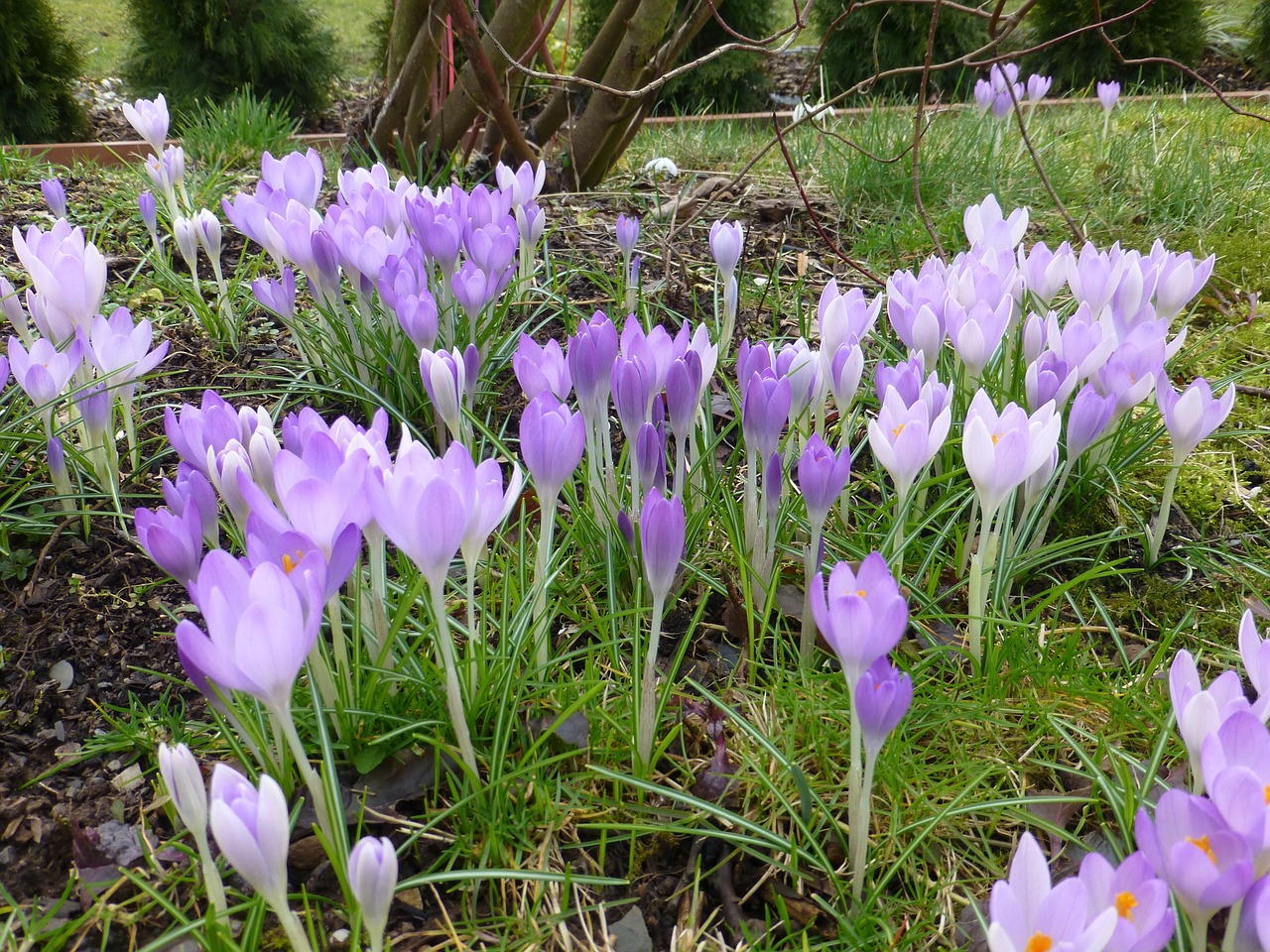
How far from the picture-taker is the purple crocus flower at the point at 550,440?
1.29 meters

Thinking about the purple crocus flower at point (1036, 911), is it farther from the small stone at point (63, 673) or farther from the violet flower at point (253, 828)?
the small stone at point (63, 673)

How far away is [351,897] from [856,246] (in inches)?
117

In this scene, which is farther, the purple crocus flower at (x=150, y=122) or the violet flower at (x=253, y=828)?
the purple crocus flower at (x=150, y=122)

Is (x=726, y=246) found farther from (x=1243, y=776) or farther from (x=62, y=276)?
(x=1243, y=776)

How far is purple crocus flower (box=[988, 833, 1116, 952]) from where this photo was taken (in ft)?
2.72

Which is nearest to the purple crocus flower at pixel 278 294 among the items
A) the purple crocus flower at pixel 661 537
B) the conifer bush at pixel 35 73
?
the purple crocus flower at pixel 661 537

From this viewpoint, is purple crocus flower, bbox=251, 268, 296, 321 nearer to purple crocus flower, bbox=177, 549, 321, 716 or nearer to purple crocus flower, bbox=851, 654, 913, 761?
purple crocus flower, bbox=177, 549, 321, 716

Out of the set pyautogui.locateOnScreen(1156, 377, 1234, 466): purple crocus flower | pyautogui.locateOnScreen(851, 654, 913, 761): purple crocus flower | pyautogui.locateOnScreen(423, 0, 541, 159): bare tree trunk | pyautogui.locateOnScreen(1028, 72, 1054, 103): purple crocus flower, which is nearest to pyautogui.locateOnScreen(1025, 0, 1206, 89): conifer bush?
pyautogui.locateOnScreen(1028, 72, 1054, 103): purple crocus flower

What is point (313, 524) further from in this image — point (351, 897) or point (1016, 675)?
point (1016, 675)

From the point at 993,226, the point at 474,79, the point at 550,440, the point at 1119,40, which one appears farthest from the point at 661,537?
the point at 1119,40

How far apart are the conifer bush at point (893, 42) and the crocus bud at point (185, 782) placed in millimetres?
8004

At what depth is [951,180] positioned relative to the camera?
13.0 feet

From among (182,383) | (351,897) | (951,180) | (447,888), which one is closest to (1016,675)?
(447,888)

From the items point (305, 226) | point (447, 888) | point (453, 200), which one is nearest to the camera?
point (447, 888)
